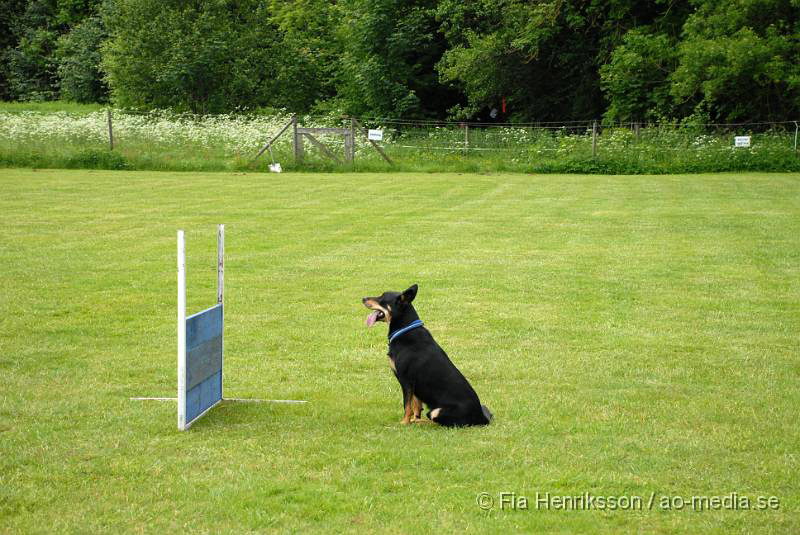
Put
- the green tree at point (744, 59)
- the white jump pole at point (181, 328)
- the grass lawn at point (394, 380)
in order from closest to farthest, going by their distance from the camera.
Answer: the grass lawn at point (394, 380) < the white jump pole at point (181, 328) < the green tree at point (744, 59)

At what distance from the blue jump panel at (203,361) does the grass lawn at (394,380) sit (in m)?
0.16

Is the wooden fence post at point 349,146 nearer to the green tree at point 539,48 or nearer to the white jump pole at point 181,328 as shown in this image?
the green tree at point 539,48

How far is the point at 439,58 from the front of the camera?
165 ft

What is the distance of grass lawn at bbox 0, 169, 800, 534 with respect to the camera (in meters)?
4.59

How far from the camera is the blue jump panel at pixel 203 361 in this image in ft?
18.9

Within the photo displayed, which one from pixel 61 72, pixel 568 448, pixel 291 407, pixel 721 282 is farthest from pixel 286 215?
pixel 61 72

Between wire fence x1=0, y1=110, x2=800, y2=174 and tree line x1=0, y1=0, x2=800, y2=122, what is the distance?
4328 millimetres

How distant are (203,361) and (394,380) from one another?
182 centimetres

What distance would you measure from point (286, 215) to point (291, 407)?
11.8m

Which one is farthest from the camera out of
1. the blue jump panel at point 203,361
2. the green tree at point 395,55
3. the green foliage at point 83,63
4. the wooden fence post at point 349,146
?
the green foliage at point 83,63

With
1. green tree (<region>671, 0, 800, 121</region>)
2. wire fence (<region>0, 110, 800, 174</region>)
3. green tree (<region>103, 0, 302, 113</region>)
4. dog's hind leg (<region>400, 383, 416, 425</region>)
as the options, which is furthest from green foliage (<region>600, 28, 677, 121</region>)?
dog's hind leg (<region>400, 383, 416, 425</region>)

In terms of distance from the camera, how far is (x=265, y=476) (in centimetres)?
496

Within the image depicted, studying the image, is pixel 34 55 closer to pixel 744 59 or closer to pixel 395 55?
pixel 395 55

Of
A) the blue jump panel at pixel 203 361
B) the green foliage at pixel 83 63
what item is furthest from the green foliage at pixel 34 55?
the blue jump panel at pixel 203 361
